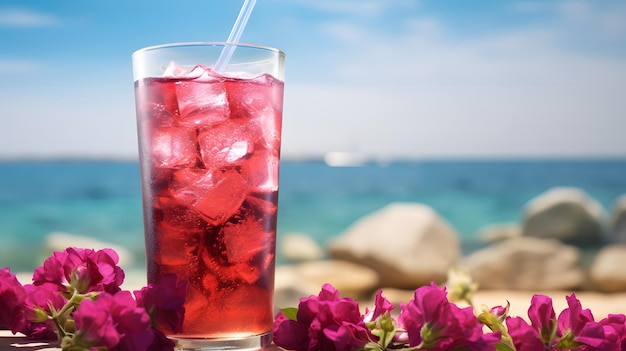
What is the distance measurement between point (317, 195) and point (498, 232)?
501cm

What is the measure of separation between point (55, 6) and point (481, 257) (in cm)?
1795

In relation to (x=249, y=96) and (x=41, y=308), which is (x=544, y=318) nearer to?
(x=249, y=96)

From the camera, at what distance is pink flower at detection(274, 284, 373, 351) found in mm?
1127

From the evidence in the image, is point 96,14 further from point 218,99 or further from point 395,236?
point 218,99

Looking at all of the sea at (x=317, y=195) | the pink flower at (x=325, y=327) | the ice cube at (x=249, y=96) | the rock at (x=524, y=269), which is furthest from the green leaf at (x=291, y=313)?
the sea at (x=317, y=195)

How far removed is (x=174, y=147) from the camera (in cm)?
136

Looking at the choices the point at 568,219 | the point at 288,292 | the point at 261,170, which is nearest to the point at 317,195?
the point at 568,219

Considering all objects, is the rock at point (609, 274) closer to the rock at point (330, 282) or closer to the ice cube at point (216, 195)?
the rock at point (330, 282)

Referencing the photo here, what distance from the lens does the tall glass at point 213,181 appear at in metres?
1.29

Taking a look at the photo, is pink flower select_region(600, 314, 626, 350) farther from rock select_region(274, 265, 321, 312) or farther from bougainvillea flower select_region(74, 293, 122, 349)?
rock select_region(274, 265, 321, 312)

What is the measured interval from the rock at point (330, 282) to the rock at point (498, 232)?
5839 millimetres

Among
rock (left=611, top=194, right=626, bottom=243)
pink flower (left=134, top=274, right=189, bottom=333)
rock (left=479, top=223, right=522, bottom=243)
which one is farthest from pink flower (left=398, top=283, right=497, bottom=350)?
rock (left=479, top=223, right=522, bottom=243)

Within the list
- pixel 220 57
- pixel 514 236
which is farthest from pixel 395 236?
pixel 220 57

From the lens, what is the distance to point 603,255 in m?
11.5
